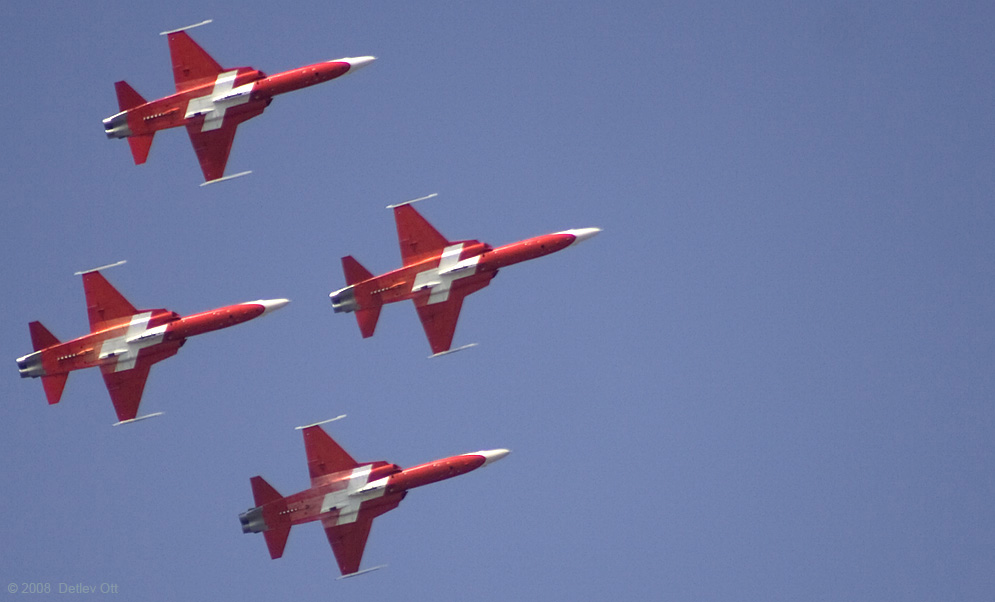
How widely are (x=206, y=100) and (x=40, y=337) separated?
11.2 m

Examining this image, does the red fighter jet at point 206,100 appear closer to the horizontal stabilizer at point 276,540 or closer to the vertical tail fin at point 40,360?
the vertical tail fin at point 40,360

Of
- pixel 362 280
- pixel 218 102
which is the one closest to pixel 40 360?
pixel 218 102

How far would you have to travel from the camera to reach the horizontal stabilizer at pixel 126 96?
76.4 metres

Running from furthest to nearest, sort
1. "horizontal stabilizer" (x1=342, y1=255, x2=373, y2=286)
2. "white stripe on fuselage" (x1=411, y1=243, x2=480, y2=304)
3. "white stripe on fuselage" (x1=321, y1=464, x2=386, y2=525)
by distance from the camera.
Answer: "white stripe on fuselage" (x1=411, y1=243, x2=480, y2=304) → "horizontal stabilizer" (x1=342, y1=255, x2=373, y2=286) → "white stripe on fuselage" (x1=321, y1=464, x2=386, y2=525)

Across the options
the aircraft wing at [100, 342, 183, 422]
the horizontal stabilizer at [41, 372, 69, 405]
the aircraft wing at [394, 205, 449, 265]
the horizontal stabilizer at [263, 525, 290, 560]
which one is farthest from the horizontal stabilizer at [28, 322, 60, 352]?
the aircraft wing at [394, 205, 449, 265]

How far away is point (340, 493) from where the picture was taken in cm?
Result: 7650

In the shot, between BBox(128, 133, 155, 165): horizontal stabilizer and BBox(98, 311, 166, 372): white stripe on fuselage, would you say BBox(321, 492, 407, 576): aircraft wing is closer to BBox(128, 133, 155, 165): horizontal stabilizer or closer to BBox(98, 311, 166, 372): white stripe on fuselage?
BBox(98, 311, 166, 372): white stripe on fuselage

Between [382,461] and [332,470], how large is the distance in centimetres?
197

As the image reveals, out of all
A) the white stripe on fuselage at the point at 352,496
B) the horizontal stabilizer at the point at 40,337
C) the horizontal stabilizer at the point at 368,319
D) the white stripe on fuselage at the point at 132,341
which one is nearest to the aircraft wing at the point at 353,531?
the white stripe on fuselage at the point at 352,496

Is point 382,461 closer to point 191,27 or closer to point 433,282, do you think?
point 433,282

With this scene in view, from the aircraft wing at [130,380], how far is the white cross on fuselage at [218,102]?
8.85 metres

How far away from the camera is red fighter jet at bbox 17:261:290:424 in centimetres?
7575

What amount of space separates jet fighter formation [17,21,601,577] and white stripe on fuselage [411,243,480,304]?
0.13 ft

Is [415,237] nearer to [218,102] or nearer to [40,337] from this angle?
[218,102]
